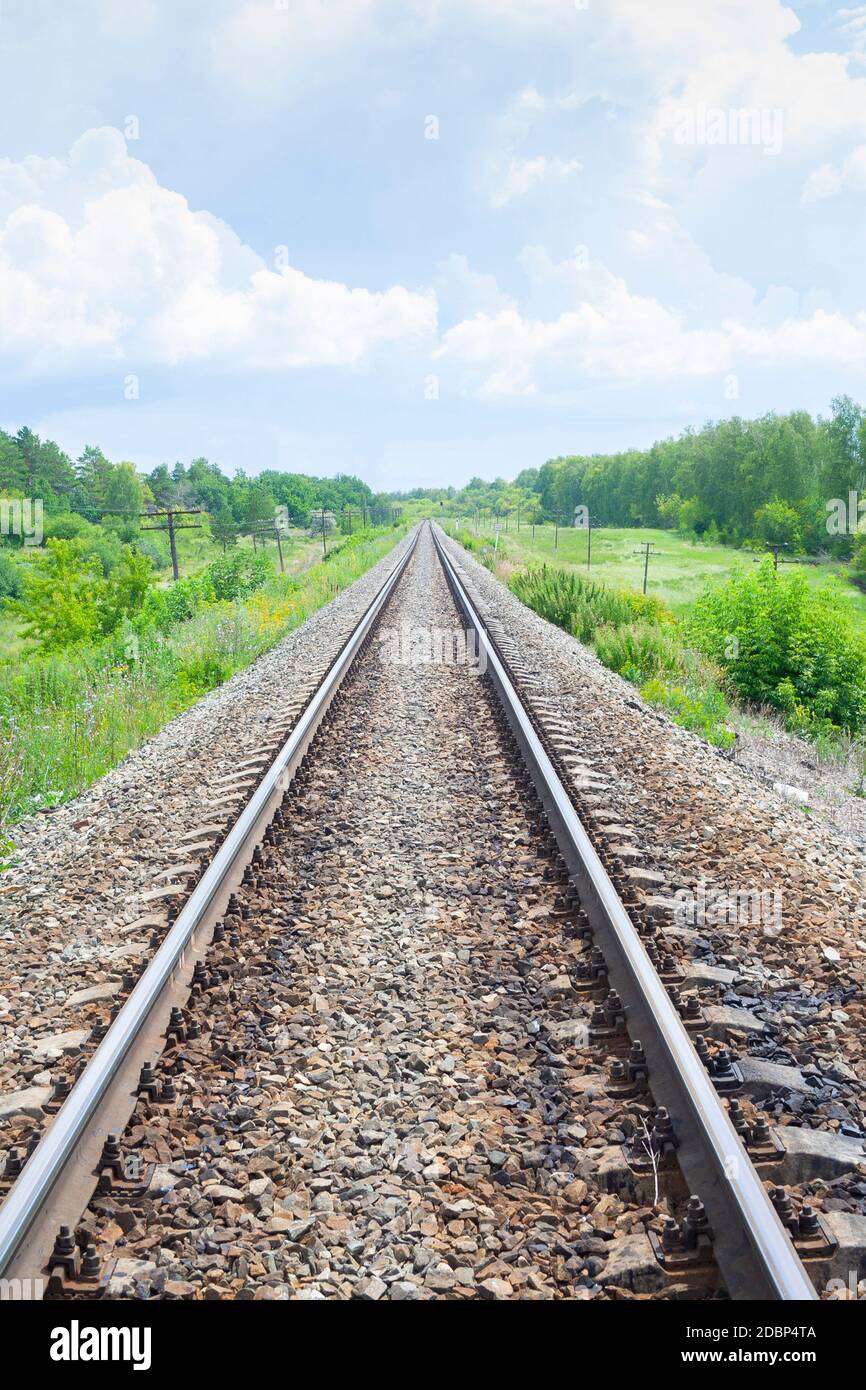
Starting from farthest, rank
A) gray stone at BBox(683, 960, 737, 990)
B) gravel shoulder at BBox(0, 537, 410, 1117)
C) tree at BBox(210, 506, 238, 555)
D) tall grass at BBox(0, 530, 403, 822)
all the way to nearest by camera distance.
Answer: tree at BBox(210, 506, 238, 555)
tall grass at BBox(0, 530, 403, 822)
gray stone at BBox(683, 960, 737, 990)
gravel shoulder at BBox(0, 537, 410, 1117)

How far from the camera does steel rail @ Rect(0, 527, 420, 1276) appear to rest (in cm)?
237

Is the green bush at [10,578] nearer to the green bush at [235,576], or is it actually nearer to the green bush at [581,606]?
the green bush at [235,576]

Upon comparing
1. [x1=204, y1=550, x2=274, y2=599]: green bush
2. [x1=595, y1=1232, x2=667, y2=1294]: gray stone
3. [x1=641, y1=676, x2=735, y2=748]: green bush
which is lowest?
[x1=595, y1=1232, x2=667, y2=1294]: gray stone

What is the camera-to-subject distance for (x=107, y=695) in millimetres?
9695

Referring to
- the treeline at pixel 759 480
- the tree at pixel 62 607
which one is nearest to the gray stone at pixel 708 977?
the tree at pixel 62 607

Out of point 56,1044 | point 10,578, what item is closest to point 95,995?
point 56,1044

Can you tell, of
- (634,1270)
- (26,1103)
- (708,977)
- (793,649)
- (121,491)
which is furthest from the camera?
(121,491)

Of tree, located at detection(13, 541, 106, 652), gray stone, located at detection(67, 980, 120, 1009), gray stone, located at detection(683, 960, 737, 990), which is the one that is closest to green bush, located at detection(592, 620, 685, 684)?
gray stone, located at detection(683, 960, 737, 990)

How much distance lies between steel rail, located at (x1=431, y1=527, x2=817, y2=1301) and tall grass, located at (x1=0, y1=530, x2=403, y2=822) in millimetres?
3984

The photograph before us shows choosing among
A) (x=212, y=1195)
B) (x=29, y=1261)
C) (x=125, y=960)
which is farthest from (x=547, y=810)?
(x=29, y=1261)

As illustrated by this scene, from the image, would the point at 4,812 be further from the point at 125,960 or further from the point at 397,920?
the point at 397,920

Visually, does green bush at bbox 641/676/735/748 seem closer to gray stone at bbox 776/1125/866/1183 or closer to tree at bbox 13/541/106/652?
gray stone at bbox 776/1125/866/1183

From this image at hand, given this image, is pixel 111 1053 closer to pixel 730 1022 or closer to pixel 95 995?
pixel 95 995

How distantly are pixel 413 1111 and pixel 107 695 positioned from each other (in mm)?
7732
